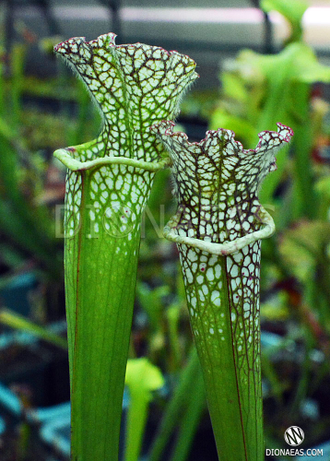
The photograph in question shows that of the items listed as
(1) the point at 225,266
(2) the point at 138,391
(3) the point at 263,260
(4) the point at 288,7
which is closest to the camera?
(1) the point at 225,266

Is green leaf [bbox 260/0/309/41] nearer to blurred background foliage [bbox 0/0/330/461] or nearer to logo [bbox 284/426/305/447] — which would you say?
blurred background foliage [bbox 0/0/330/461]

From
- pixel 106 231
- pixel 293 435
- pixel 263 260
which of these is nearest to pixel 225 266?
pixel 106 231

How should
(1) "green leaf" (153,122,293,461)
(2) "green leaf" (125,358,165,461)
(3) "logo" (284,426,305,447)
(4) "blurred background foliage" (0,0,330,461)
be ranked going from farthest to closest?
(4) "blurred background foliage" (0,0,330,461) → (3) "logo" (284,426,305,447) → (2) "green leaf" (125,358,165,461) → (1) "green leaf" (153,122,293,461)

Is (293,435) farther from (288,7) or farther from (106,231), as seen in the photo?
(288,7)

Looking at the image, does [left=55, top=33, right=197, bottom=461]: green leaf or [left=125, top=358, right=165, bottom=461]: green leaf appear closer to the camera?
[left=55, top=33, right=197, bottom=461]: green leaf

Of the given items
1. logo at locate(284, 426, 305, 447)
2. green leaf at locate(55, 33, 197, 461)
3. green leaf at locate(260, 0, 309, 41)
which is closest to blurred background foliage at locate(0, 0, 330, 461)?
green leaf at locate(260, 0, 309, 41)

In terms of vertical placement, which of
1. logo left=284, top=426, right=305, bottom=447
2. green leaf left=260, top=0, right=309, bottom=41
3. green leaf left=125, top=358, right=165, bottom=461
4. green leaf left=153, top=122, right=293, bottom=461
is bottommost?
logo left=284, top=426, right=305, bottom=447

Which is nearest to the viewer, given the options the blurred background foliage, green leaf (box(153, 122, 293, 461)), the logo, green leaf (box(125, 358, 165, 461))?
green leaf (box(153, 122, 293, 461))

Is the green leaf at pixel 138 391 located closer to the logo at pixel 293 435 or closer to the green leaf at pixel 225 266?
the green leaf at pixel 225 266

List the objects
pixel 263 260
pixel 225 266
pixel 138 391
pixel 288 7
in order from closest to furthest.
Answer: pixel 225 266, pixel 138 391, pixel 288 7, pixel 263 260

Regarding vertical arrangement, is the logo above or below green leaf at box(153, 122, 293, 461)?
below
